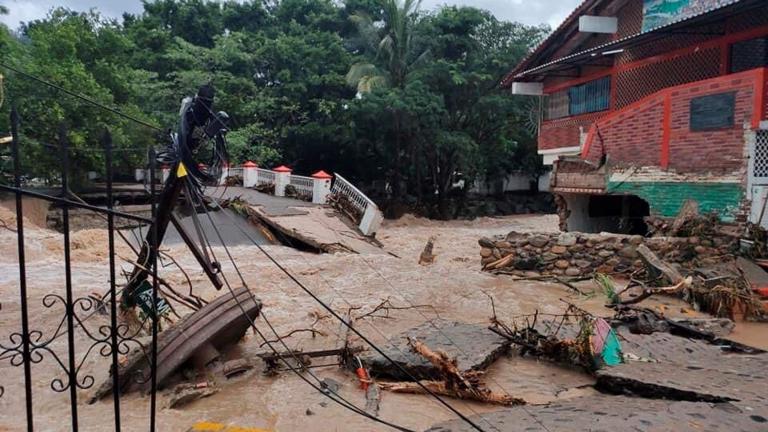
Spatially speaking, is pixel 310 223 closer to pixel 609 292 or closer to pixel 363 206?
pixel 363 206

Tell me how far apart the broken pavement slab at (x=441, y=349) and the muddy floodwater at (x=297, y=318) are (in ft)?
0.72

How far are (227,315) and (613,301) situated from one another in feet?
20.1

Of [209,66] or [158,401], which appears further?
[209,66]

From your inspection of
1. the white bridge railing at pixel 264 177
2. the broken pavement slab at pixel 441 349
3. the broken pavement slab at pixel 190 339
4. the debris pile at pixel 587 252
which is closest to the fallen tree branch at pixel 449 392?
the broken pavement slab at pixel 441 349

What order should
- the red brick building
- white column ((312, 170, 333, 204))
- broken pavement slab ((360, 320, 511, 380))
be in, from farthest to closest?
white column ((312, 170, 333, 204)), the red brick building, broken pavement slab ((360, 320, 511, 380))

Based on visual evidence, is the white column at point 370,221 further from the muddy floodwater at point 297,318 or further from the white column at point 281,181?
the white column at point 281,181

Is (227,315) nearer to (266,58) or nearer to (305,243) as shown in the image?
(305,243)

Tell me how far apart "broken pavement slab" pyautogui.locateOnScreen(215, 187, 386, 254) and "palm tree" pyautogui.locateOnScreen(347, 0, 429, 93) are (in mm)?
7560

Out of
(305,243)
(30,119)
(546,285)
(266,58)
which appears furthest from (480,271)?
(266,58)

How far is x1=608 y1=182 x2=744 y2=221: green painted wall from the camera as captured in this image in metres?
10.3

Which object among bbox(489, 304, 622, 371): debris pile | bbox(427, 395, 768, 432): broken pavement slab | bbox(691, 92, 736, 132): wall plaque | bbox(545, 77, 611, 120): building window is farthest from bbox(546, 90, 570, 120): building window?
bbox(427, 395, 768, 432): broken pavement slab

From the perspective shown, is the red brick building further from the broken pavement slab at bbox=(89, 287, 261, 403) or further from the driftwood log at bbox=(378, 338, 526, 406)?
the broken pavement slab at bbox=(89, 287, 261, 403)

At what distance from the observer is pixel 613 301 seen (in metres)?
8.56

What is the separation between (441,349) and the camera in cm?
585
